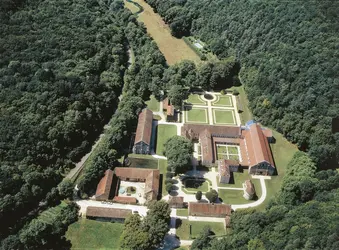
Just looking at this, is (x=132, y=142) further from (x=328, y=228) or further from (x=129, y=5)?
(x=129, y=5)

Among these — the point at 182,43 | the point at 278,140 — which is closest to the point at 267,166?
the point at 278,140

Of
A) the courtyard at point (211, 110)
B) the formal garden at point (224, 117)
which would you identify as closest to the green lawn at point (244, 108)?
the courtyard at point (211, 110)

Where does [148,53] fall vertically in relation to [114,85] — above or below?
above

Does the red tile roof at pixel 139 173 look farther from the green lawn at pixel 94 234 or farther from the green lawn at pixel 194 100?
the green lawn at pixel 194 100

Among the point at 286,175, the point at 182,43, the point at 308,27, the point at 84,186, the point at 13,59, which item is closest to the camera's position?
the point at 84,186

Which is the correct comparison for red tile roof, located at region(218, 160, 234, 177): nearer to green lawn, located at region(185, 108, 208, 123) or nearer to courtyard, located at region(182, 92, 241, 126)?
courtyard, located at region(182, 92, 241, 126)
